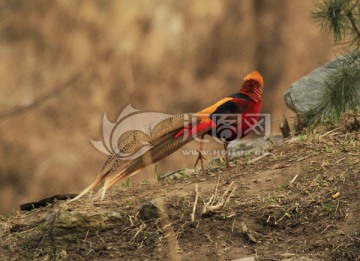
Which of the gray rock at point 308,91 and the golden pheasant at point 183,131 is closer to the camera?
the golden pheasant at point 183,131

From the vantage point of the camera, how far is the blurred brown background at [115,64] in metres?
8.27

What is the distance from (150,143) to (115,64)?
377 centimetres

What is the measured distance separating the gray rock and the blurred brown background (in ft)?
5.57

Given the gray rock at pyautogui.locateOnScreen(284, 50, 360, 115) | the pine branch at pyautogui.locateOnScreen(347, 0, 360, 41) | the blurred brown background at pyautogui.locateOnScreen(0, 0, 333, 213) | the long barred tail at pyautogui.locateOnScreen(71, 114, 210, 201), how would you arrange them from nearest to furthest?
the long barred tail at pyautogui.locateOnScreen(71, 114, 210, 201), the pine branch at pyautogui.locateOnScreen(347, 0, 360, 41), the gray rock at pyautogui.locateOnScreen(284, 50, 360, 115), the blurred brown background at pyautogui.locateOnScreen(0, 0, 333, 213)

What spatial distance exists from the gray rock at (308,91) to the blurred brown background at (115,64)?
1697 mm

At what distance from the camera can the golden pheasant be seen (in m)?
4.97

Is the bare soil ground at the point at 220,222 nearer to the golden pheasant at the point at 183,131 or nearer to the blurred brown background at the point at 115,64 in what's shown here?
the golden pheasant at the point at 183,131

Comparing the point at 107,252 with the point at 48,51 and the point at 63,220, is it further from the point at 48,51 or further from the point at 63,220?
the point at 48,51

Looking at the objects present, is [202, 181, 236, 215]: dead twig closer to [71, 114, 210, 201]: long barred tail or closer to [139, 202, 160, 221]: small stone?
[139, 202, 160, 221]: small stone

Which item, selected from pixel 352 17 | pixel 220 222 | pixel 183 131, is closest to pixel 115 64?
pixel 352 17

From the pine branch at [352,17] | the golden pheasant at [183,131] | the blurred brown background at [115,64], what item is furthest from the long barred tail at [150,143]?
the blurred brown background at [115,64]

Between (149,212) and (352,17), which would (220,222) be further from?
(352,17)

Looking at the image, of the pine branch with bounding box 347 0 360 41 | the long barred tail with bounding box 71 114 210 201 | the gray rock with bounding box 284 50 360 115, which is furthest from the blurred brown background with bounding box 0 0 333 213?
the long barred tail with bounding box 71 114 210 201

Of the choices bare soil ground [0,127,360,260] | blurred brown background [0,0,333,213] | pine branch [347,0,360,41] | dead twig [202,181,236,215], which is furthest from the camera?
blurred brown background [0,0,333,213]
